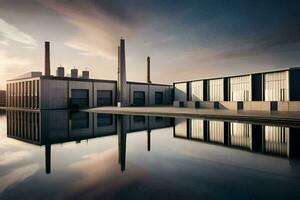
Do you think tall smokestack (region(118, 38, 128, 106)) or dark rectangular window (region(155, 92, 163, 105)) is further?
dark rectangular window (region(155, 92, 163, 105))

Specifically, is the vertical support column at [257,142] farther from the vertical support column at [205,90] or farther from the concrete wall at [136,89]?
the concrete wall at [136,89]

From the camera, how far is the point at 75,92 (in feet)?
149

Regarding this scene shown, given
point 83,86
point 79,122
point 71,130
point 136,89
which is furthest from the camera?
point 136,89

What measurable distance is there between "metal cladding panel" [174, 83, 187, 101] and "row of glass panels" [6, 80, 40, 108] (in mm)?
31626

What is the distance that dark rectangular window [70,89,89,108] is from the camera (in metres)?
44.8

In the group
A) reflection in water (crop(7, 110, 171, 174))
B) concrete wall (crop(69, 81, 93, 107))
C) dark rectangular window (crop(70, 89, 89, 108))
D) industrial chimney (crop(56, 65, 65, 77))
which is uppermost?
industrial chimney (crop(56, 65, 65, 77))

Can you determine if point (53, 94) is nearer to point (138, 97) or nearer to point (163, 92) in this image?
point (138, 97)

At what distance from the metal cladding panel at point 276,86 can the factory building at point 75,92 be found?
3042 centimetres

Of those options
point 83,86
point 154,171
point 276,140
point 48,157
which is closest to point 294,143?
point 276,140

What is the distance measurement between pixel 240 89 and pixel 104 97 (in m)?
32.3

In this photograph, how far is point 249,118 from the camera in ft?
63.9

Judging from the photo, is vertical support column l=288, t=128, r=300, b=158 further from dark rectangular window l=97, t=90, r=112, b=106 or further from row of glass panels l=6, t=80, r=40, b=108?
row of glass panels l=6, t=80, r=40, b=108

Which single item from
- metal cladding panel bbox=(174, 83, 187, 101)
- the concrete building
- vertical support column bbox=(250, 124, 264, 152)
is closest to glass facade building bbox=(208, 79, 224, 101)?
the concrete building

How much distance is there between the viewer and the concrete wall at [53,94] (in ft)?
135
